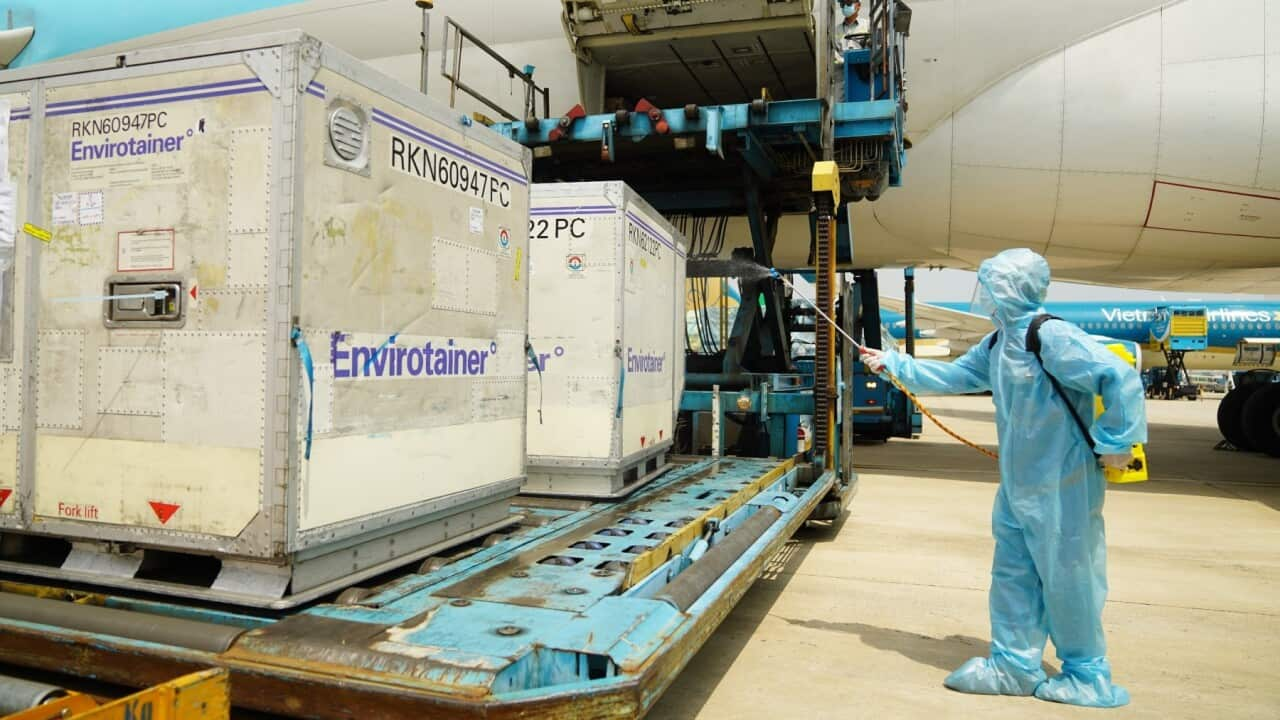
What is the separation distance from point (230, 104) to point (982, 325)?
36152 mm

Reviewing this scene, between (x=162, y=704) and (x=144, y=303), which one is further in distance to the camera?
(x=144, y=303)

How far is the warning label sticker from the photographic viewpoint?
10.2 ft

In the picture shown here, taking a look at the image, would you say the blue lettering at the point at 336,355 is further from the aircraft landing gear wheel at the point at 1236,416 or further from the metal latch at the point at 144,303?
the aircraft landing gear wheel at the point at 1236,416

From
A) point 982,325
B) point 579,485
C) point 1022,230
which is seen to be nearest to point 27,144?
point 579,485

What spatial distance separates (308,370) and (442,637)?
1.03 metres

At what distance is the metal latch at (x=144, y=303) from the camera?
3.08m

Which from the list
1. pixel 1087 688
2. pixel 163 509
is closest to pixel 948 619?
pixel 1087 688

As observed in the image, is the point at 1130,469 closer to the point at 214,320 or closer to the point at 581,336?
the point at 581,336

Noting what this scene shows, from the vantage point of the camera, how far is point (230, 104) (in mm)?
3008

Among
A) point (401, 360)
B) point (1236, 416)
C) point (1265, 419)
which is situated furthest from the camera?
point (1236, 416)

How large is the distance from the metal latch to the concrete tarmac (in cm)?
254

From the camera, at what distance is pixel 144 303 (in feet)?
10.2

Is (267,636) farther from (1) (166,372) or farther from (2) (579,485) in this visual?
(2) (579,485)

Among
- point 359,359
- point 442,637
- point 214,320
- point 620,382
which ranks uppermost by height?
point 214,320
